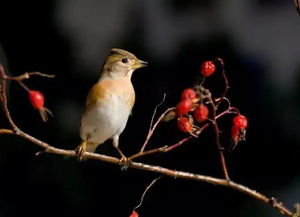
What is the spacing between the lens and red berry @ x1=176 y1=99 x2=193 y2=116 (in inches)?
55.3

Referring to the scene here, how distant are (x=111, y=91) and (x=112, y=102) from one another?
0.04 meters

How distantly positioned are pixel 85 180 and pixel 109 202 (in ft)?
0.51

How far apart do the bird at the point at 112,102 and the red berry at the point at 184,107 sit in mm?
746

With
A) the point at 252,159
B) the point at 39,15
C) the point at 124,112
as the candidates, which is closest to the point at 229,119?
the point at 252,159

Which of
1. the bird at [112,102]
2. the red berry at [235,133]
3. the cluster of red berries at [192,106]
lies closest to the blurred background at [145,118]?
the bird at [112,102]

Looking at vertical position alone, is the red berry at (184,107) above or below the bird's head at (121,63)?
above

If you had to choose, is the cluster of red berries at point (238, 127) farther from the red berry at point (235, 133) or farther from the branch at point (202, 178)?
the branch at point (202, 178)

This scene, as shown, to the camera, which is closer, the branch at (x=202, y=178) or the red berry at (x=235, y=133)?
the branch at (x=202, y=178)

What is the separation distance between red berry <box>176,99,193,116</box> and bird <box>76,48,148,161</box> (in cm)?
75

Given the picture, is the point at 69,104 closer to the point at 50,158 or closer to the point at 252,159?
the point at 50,158

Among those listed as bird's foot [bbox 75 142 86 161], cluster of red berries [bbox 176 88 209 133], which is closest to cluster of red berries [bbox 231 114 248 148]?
cluster of red berries [bbox 176 88 209 133]

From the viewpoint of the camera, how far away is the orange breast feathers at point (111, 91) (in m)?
2.22

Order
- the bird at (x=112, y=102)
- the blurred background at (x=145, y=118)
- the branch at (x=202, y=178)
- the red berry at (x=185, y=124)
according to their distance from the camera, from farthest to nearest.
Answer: the blurred background at (x=145, y=118), the bird at (x=112, y=102), the red berry at (x=185, y=124), the branch at (x=202, y=178)

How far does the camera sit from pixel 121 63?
222cm
